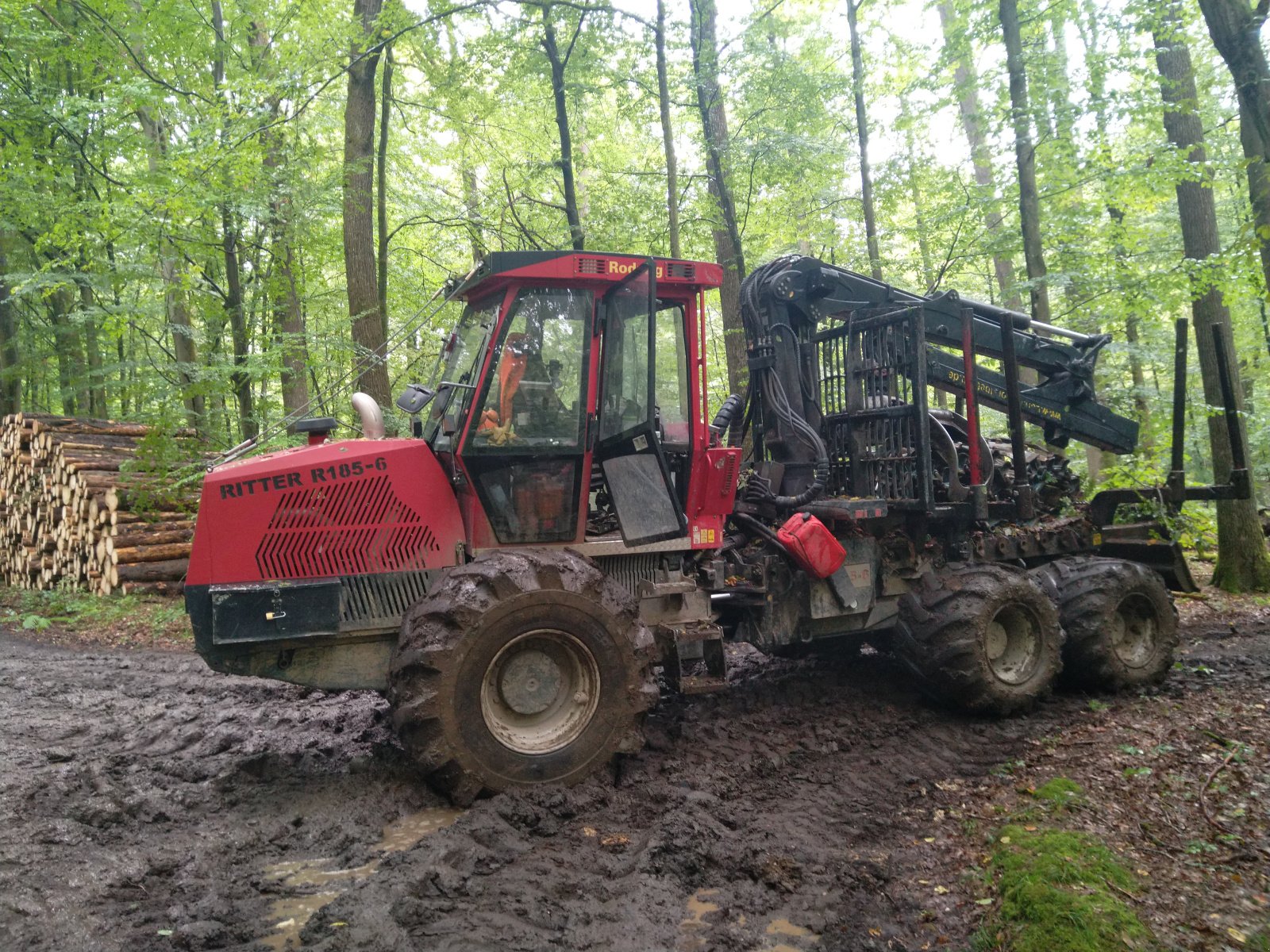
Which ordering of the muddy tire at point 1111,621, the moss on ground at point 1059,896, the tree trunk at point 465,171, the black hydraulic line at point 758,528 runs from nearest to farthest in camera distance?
the moss on ground at point 1059,896 < the black hydraulic line at point 758,528 < the muddy tire at point 1111,621 < the tree trunk at point 465,171

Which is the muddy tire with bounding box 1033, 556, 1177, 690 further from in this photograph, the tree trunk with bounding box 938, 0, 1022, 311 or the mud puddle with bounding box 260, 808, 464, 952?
the mud puddle with bounding box 260, 808, 464, 952

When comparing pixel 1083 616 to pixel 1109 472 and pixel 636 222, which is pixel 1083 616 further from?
pixel 636 222

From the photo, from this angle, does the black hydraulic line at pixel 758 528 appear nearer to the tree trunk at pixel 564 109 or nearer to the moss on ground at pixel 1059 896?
the moss on ground at pixel 1059 896

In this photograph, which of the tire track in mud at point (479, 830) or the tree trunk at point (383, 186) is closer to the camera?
the tire track in mud at point (479, 830)

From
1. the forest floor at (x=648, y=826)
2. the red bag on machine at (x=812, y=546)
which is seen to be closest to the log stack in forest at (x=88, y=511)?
the forest floor at (x=648, y=826)

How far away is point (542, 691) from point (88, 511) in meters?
8.29

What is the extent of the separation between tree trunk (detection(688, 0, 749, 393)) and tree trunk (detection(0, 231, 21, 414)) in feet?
35.5

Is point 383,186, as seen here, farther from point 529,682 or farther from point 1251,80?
point 1251,80

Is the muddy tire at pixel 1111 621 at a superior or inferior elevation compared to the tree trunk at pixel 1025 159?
inferior

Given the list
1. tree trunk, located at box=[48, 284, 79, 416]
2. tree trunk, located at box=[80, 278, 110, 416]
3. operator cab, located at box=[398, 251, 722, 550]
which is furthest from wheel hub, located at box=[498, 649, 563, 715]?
tree trunk, located at box=[48, 284, 79, 416]

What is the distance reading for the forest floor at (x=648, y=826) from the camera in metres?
3.16

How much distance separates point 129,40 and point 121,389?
6124 millimetres

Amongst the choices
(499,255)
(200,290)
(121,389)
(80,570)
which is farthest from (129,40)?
(499,255)

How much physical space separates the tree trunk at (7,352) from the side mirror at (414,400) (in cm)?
1214
